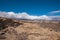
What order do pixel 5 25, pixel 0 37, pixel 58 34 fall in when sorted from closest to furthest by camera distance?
pixel 0 37
pixel 58 34
pixel 5 25

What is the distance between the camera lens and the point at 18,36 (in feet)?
63.5

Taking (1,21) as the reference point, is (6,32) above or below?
below

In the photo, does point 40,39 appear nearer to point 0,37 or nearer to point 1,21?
point 0,37

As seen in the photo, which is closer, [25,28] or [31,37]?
[31,37]

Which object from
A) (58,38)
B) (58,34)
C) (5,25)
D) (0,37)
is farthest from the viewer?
(5,25)

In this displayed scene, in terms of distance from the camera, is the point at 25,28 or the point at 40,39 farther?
the point at 25,28

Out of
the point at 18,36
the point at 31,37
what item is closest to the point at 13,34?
the point at 18,36

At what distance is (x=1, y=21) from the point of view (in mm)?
24453

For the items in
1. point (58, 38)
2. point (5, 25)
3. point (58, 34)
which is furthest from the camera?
point (5, 25)

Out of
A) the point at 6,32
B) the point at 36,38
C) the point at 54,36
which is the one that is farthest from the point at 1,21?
the point at 54,36

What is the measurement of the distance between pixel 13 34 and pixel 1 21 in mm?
5500

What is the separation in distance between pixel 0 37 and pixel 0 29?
137 inches

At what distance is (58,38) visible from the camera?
20.0 metres

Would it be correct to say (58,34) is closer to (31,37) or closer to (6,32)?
(31,37)
